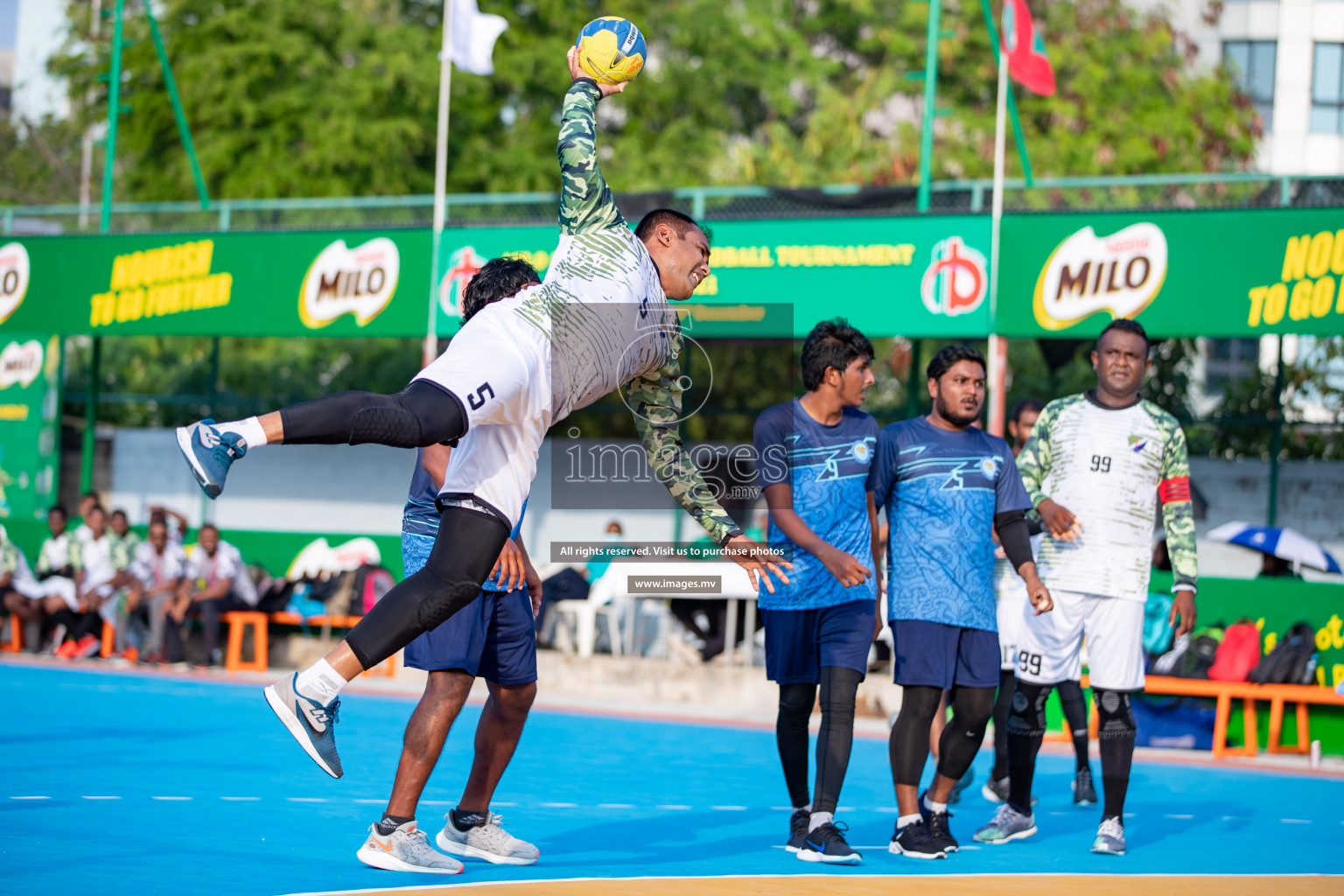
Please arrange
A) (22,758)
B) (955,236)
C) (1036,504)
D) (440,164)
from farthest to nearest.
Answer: (440,164), (955,236), (22,758), (1036,504)

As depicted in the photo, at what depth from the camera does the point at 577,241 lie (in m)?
5.14

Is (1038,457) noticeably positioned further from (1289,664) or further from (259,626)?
(259,626)

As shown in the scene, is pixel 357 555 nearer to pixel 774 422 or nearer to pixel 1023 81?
pixel 1023 81

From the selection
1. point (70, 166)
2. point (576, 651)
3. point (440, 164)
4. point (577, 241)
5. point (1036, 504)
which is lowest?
point (576, 651)

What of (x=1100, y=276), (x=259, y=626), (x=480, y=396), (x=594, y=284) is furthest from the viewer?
(x=259, y=626)

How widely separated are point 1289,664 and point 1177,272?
140 inches

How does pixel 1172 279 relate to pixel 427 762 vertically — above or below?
above

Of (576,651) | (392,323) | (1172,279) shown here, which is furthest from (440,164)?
(1172,279)

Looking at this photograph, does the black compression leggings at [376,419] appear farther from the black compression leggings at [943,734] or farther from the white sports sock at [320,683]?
the black compression leggings at [943,734]

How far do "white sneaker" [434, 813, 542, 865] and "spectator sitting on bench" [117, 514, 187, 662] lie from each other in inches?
421

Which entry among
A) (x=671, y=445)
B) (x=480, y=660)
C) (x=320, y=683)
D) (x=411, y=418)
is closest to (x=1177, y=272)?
(x=671, y=445)

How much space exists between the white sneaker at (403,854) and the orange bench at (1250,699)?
7.88 meters

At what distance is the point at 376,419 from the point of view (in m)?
4.45

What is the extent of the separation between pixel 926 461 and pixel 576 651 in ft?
28.9
